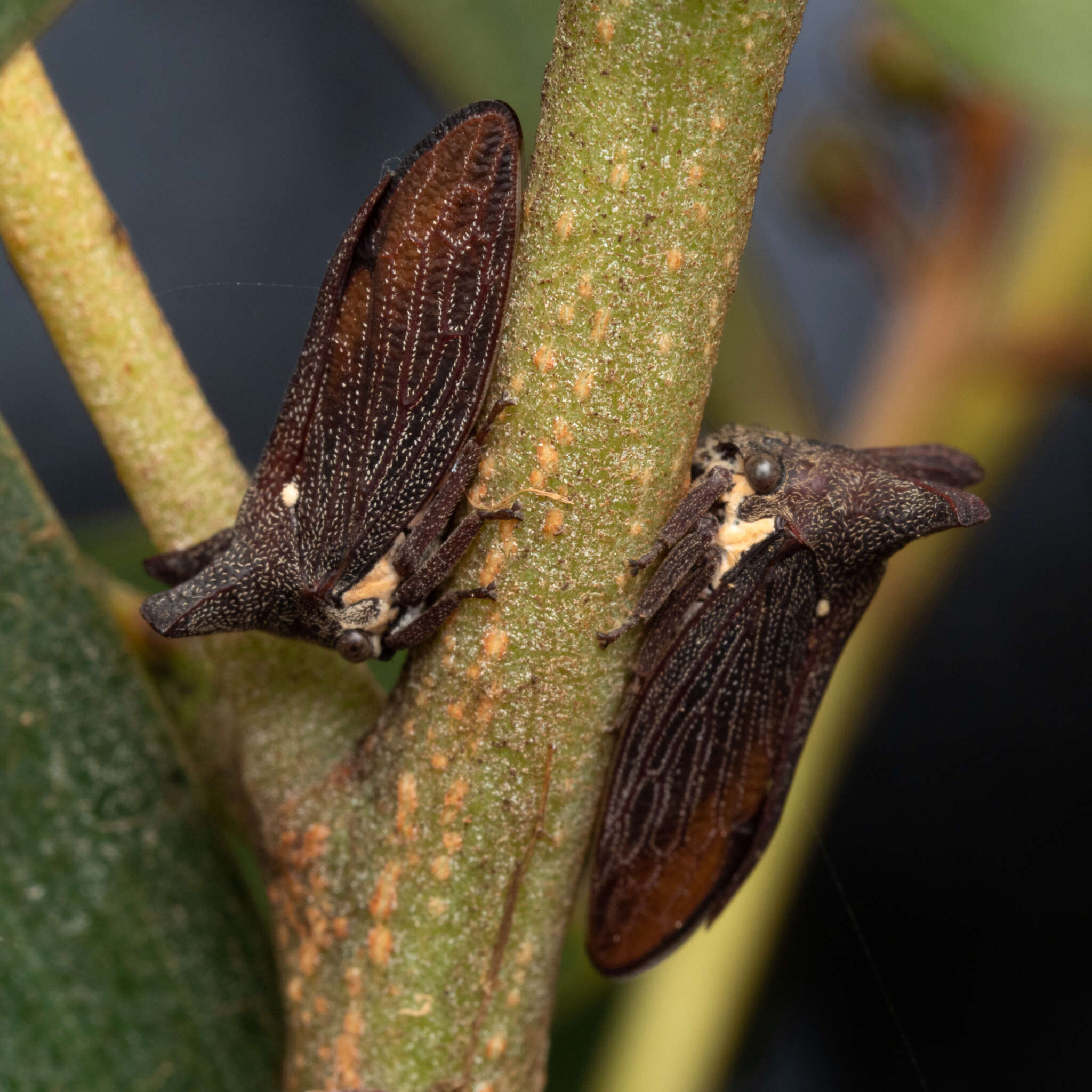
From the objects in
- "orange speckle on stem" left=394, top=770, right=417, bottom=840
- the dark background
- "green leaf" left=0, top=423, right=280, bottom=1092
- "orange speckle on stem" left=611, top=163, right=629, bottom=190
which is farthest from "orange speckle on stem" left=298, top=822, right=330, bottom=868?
the dark background

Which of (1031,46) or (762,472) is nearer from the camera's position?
(1031,46)

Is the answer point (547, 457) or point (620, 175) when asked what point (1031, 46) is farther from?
point (547, 457)

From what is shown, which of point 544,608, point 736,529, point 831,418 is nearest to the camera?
point 544,608

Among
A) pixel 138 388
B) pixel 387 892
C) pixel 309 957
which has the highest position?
pixel 138 388

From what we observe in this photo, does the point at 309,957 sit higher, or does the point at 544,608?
the point at 544,608

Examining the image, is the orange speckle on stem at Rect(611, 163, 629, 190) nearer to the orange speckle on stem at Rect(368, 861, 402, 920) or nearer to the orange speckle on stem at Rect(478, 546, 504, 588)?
the orange speckle on stem at Rect(478, 546, 504, 588)

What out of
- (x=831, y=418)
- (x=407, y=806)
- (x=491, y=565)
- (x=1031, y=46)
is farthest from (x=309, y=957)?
(x=831, y=418)

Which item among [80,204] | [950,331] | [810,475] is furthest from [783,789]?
[950,331]

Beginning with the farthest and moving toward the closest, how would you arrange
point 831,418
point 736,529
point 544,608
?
1. point 831,418
2. point 736,529
3. point 544,608
